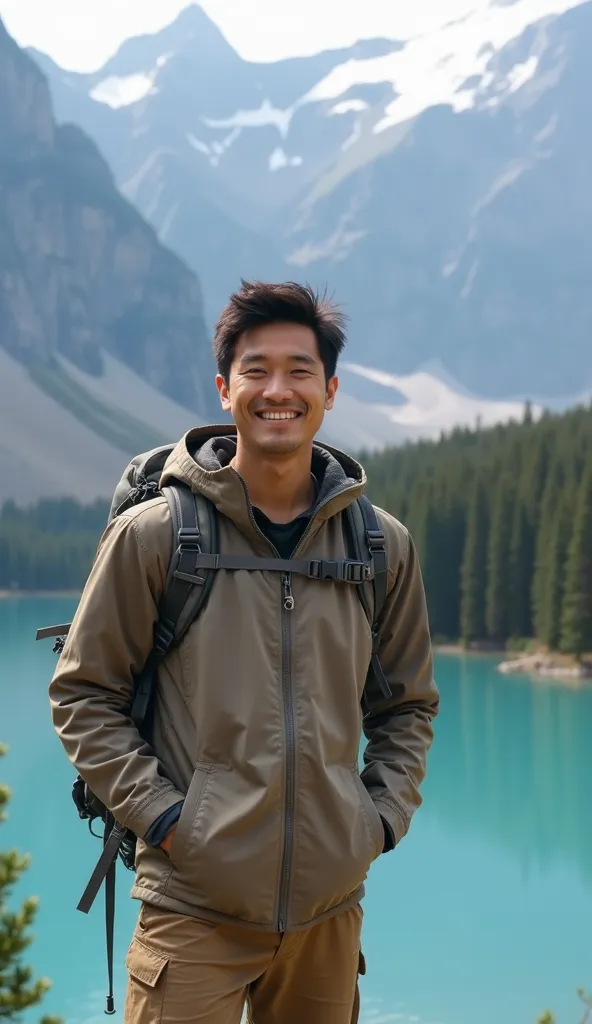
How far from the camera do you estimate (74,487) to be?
138 m

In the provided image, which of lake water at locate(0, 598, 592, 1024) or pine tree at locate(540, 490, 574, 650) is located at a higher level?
pine tree at locate(540, 490, 574, 650)

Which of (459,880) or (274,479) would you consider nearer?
(274,479)

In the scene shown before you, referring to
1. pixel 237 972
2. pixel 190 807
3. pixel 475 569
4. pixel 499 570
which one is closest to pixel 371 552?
pixel 190 807

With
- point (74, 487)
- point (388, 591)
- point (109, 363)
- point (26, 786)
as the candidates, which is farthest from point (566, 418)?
point (109, 363)

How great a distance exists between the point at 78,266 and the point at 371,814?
183063 millimetres

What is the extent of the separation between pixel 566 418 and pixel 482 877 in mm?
46969

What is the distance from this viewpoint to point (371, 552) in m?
3.21

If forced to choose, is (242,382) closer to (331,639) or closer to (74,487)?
(331,639)

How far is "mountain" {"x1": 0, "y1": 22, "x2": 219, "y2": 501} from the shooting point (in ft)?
527

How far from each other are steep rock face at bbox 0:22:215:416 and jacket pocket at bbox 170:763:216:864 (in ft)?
550

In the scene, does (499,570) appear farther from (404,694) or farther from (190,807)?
(190,807)

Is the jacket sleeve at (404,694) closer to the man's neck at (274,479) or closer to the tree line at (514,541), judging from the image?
the man's neck at (274,479)

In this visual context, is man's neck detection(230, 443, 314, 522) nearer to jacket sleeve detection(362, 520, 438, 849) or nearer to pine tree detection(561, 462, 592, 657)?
jacket sleeve detection(362, 520, 438, 849)

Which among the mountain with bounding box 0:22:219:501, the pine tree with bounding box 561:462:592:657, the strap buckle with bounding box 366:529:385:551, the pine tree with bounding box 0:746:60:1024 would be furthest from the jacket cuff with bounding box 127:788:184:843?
the mountain with bounding box 0:22:219:501
